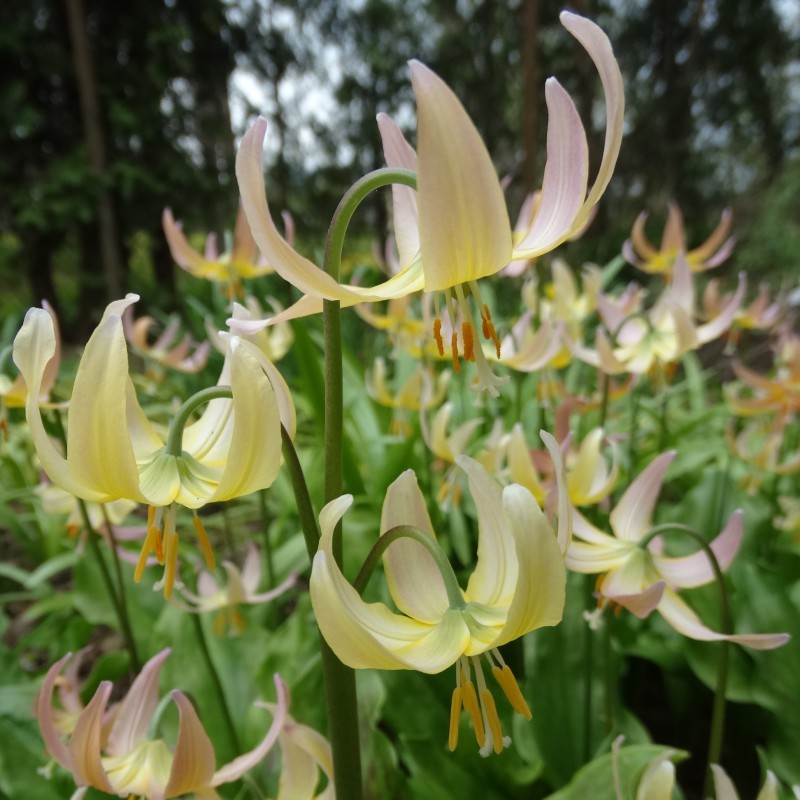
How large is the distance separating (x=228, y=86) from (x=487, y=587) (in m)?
11.5

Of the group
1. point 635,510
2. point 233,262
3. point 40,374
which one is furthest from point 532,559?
point 233,262

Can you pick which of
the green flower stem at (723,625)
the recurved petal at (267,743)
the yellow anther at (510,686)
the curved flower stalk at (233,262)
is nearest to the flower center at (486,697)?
the yellow anther at (510,686)

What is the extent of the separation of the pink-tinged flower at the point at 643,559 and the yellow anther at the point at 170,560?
522 millimetres

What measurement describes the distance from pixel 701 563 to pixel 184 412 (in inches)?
29.9

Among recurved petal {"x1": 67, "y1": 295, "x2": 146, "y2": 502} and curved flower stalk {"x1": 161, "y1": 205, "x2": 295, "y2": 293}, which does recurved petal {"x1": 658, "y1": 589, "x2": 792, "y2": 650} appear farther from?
curved flower stalk {"x1": 161, "y1": 205, "x2": 295, "y2": 293}

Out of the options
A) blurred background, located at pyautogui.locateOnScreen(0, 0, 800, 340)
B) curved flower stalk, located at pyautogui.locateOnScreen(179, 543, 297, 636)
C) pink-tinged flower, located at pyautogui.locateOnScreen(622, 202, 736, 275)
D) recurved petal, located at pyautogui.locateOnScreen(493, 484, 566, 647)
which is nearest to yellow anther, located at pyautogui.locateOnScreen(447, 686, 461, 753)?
recurved petal, located at pyautogui.locateOnScreen(493, 484, 566, 647)

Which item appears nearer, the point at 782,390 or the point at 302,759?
the point at 302,759

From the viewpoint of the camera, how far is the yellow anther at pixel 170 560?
2.30ft

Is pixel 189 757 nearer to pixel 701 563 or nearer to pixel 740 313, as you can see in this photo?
Answer: pixel 701 563

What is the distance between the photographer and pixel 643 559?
3.14 feet

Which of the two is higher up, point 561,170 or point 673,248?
point 673,248

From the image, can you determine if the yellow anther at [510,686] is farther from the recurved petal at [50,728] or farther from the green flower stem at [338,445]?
the recurved petal at [50,728]

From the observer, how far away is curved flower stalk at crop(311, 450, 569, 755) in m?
0.52

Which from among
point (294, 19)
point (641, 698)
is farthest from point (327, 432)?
point (294, 19)
